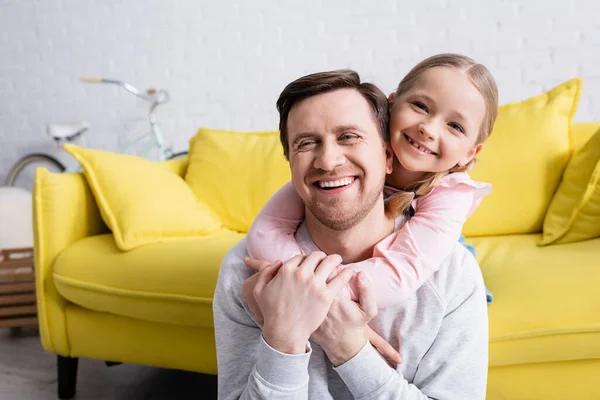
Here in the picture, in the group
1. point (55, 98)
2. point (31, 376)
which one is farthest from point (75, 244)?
point (55, 98)

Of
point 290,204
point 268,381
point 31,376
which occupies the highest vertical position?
point 290,204

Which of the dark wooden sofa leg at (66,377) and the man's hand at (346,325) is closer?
the man's hand at (346,325)

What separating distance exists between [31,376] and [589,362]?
2005mm

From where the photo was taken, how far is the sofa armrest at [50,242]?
2023 millimetres

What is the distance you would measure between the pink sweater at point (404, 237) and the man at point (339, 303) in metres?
0.04

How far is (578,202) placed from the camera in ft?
5.90

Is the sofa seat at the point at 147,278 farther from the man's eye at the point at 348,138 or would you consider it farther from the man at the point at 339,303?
the man's eye at the point at 348,138

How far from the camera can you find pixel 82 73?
4250 mm

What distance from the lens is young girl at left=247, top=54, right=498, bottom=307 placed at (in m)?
1.01

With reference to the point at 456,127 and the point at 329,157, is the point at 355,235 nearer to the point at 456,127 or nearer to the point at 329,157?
the point at 329,157

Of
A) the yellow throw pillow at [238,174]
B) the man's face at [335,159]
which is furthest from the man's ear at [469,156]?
the yellow throw pillow at [238,174]

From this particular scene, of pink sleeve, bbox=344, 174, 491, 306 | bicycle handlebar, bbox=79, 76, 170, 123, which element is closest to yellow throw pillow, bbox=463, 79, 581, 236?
pink sleeve, bbox=344, 174, 491, 306

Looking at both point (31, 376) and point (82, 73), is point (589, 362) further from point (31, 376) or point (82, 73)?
point (82, 73)

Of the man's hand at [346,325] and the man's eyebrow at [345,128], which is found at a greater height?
the man's eyebrow at [345,128]
